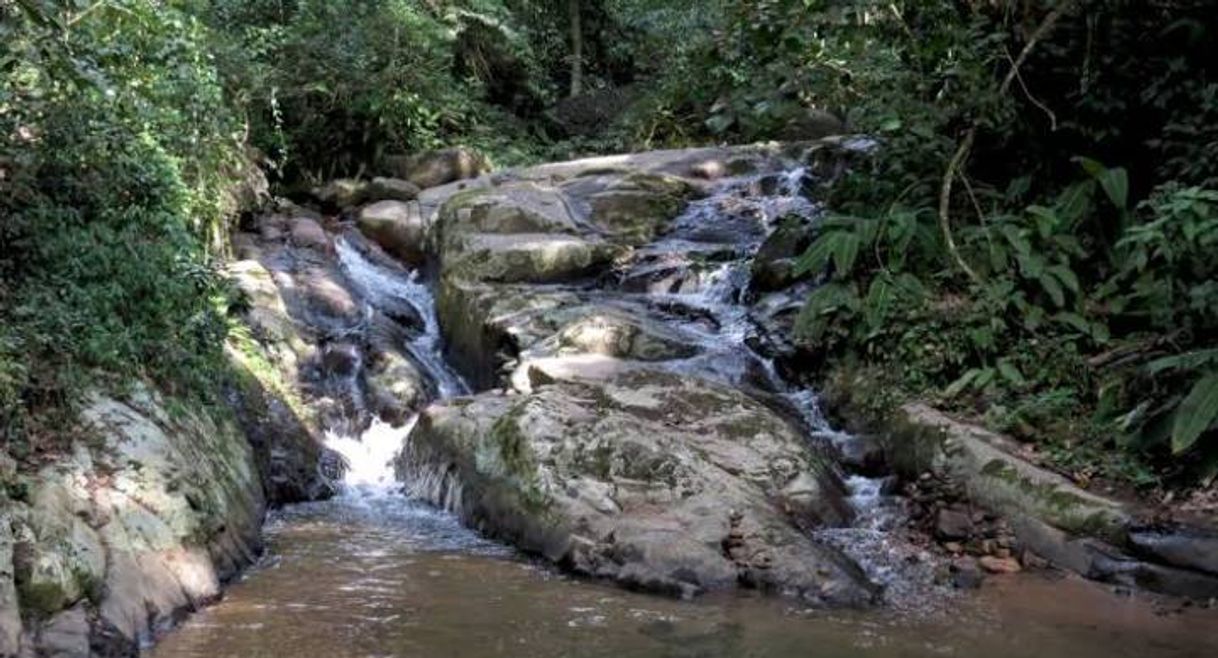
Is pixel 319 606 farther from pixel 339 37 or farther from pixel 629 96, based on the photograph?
pixel 629 96

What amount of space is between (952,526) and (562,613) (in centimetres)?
314

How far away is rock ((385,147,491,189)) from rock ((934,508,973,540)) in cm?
1144

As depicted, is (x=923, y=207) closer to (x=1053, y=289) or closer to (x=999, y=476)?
(x=1053, y=289)

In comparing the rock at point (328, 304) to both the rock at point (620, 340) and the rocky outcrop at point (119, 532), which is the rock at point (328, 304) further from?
the rocky outcrop at point (119, 532)

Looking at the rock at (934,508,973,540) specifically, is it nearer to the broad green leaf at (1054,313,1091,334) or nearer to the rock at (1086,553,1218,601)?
the rock at (1086,553,1218,601)

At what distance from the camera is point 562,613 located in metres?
5.74

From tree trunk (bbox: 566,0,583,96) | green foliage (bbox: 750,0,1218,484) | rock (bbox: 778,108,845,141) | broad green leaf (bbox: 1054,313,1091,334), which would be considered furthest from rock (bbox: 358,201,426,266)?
tree trunk (bbox: 566,0,583,96)

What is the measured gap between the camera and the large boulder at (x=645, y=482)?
20.9 feet

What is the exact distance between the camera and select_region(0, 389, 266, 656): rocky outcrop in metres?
4.57

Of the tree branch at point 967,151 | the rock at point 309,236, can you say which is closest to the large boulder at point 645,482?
the tree branch at point 967,151

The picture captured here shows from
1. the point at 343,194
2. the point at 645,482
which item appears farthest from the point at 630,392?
the point at 343,194

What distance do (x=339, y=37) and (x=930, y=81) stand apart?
1050cm

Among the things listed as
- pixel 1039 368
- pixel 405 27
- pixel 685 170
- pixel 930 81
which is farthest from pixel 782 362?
pixel 405 27

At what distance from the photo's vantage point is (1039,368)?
8.62 metres
